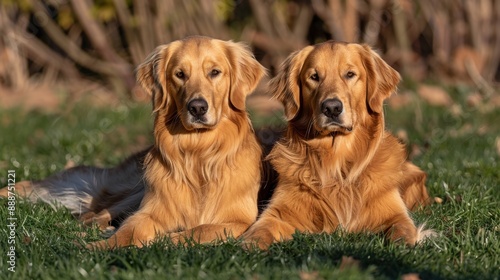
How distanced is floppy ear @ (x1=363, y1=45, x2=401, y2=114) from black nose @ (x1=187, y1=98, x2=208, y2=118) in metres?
1.02

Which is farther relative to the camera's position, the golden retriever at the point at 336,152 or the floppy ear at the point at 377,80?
the floppy ear at the point at 377,80

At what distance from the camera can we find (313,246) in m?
4.60

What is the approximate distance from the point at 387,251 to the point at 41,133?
6.58 metres

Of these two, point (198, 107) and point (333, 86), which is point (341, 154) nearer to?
point (333, 86)

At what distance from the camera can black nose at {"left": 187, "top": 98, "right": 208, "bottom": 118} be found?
5.07m

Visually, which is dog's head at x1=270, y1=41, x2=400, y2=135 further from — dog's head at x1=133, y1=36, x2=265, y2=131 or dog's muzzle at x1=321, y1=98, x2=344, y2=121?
dog's head at x1=133, y1=36, x2=265, y2=131

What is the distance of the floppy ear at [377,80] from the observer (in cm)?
531

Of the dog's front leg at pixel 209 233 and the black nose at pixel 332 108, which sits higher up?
the black nose at pixel 332 108

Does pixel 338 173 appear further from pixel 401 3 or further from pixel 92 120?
pixel 401 3

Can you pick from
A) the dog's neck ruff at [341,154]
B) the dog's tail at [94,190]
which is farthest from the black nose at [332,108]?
the dog's tail at [94,190]

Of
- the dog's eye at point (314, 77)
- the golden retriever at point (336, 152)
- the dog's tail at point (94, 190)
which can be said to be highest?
the dog's eye at point (314, 77)

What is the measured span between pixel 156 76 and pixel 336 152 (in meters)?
1.23

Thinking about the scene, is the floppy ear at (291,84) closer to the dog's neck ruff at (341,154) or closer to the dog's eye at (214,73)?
the dog's neck ruff at (341,154)

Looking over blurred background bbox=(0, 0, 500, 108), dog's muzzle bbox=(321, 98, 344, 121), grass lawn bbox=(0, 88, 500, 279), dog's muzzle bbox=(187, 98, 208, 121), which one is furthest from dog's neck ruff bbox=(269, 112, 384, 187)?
blurred background bbox=(0, 0, 500, 108)
